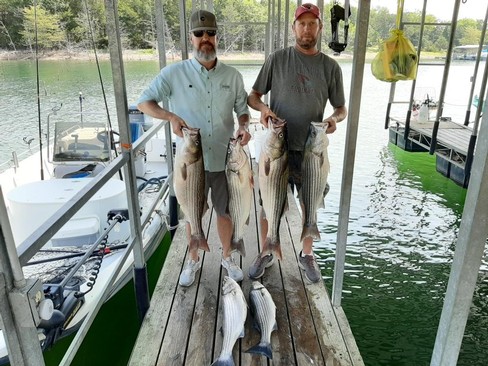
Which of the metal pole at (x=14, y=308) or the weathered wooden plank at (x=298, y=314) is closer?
the metal pole at (x=14, y=308)

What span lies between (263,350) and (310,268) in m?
0.86

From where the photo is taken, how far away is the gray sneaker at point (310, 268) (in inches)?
107

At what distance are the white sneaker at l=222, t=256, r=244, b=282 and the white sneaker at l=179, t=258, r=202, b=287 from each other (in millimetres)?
203

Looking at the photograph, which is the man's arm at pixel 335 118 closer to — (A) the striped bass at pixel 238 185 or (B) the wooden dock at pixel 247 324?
(A) the striped bass at pixel 238 185

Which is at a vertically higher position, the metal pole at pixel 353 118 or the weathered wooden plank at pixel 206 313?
the metal pole at pixel 353 118

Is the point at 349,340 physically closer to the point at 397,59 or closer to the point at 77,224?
the point at 77,224

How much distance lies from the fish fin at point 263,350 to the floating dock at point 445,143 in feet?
20.2

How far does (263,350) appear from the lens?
6.63 ft

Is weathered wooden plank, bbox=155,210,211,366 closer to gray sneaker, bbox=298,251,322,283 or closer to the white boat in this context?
the white boat

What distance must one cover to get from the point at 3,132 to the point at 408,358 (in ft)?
32.8

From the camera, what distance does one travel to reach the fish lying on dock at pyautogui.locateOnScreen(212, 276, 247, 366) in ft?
6.41

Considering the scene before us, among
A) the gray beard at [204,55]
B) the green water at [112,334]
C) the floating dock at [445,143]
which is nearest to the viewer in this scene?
the gray beard at [204,55]

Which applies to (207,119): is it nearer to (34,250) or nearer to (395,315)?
(34,250)

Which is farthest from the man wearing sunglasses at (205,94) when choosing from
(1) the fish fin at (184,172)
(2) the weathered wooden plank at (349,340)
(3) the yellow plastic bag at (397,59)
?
(3) the yellow plastic bag at (397,59)
